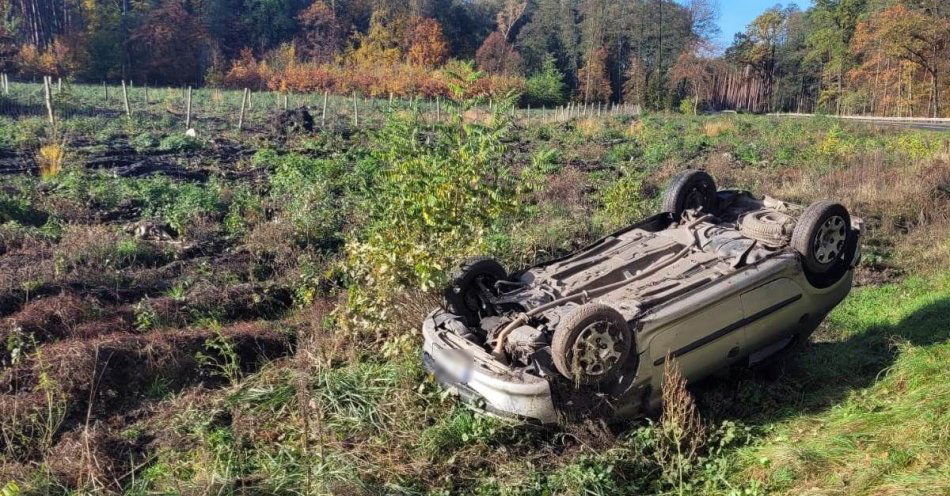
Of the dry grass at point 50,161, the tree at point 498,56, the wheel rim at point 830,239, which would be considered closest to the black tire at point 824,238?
the wheel rim at point 830,239

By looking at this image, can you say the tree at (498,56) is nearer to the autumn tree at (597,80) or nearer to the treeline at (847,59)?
the autumn tree at (597,80)

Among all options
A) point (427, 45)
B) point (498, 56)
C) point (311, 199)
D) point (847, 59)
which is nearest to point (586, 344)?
point (311, 199)

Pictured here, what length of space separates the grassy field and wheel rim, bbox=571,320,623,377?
43 centimetres

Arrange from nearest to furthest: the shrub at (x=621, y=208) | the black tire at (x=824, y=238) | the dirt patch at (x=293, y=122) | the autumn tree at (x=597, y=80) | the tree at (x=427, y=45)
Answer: the black tire at (x=824, y=238) < the shrub at (x=621, y=208) < the dirt patch at (x=293, y=122) < the tree at (x=427, y=45) < the autumn tree at (x=597, y=80)

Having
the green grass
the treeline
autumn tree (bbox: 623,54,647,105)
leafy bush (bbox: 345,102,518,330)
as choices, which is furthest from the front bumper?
autumn tree (bbox: 623,54,647,105)

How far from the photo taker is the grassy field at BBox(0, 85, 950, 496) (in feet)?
14.1

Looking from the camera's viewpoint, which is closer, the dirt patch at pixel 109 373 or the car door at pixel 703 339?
the car door at pixel 703 339

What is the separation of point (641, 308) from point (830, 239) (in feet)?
6.21

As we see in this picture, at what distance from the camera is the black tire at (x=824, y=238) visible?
5250 mm

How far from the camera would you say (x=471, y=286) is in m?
5.59

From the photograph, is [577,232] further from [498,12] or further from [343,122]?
[498,12]

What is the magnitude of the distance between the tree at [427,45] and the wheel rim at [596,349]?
186 feet

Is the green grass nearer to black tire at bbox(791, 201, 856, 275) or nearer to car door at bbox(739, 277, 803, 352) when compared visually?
car door at bbox(739, 277, 803, 352)

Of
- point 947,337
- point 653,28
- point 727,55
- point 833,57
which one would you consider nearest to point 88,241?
point 947,337
